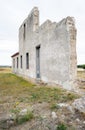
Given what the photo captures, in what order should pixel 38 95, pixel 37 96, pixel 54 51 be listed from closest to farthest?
pixel 37 96, pixel 38 95, pixel 54 51

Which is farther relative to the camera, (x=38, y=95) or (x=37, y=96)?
(x=38, y=95)

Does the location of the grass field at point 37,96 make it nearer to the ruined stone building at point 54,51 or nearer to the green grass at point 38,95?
the green grass at point 38,95

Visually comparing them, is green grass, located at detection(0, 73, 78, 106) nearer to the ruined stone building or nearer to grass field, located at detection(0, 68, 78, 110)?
grass field, located at detection(0, 68, 78, 110)

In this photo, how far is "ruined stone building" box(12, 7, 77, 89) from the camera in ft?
23.7

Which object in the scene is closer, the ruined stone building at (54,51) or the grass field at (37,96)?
the grass field at (37,96)

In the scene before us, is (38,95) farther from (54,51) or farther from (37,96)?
(54,51)

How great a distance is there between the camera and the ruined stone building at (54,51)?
7219 mm

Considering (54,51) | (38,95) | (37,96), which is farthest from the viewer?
(54,51)

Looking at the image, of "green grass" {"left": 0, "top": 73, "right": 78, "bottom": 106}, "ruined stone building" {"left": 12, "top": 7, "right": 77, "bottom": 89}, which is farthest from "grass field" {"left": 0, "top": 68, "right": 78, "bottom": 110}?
"ruined stone building" {"left": 12, "top": 7, "right": 77, "bottom": 89}

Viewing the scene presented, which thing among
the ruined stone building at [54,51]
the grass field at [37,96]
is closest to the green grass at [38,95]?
the grass field at [37,96]

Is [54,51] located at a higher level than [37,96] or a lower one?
higher

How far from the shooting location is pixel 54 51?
28.3 feet

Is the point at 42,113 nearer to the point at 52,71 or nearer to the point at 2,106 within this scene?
the point at 2,106

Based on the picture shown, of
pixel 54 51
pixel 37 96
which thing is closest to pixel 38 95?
pixel 37 96
